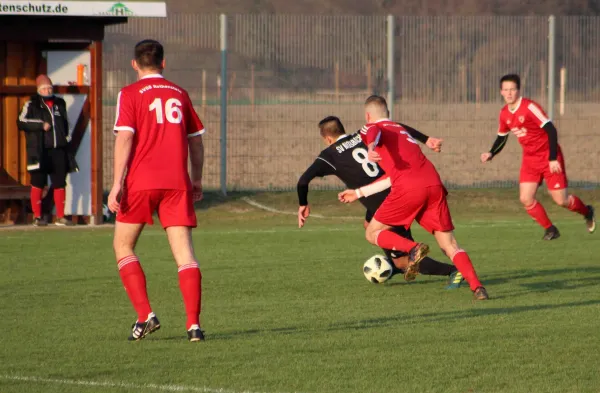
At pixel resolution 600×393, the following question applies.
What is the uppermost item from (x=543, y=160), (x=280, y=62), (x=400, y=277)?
(x=280, y=62)

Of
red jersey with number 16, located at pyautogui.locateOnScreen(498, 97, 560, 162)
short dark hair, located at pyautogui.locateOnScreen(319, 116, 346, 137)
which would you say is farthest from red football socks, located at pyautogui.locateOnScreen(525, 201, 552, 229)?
short dark hair, located at pyautogui.locateOnScreen(319, 116, 346, 137)

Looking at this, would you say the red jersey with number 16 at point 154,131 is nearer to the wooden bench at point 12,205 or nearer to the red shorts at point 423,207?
the red shorts at point 423,207

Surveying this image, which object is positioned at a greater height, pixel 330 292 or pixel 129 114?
pixel 129 114

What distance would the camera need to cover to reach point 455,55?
22078 millimetres

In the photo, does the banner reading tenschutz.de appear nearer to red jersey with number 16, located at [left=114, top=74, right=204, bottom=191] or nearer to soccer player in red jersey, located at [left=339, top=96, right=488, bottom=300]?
soccer player in red jersey, located at [left=339, top=96, right=488, bottom=300]

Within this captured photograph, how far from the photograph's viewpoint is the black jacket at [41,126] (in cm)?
1736

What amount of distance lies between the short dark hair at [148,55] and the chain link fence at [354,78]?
475 inches

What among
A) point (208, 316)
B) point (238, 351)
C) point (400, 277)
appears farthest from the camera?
point (400, 277)

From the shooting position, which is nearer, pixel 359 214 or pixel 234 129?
pixel 359 214

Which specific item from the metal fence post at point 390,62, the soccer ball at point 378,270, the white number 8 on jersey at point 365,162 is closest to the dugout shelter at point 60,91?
the metal fence post at point 390,62

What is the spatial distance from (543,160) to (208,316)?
692cm

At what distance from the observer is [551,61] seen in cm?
2233

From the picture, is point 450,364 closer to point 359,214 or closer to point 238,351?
point 238,351

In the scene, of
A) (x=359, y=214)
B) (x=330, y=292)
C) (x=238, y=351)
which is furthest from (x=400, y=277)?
(x=359, y=214)
